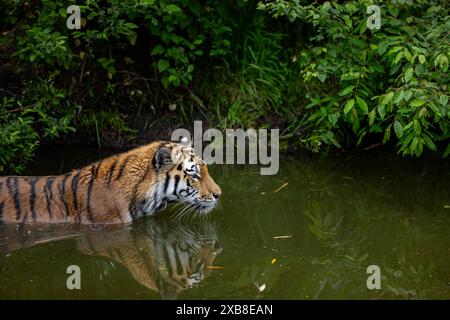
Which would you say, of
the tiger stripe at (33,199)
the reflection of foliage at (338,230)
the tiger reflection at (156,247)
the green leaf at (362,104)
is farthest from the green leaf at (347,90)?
the tiger stripe at (33,199)

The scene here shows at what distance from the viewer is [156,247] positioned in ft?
18.5

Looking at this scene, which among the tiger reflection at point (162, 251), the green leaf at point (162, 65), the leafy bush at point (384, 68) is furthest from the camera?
the green leaf at point (162, 65)

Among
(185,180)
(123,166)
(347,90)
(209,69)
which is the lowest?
(185,180)

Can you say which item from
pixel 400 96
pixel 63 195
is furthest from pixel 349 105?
pixel 63 195

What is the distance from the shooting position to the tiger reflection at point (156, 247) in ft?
16.6

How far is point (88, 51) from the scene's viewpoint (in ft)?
26.9

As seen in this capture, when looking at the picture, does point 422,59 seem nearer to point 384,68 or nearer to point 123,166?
point 384,68

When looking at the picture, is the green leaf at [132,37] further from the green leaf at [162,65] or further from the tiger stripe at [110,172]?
the tiger stripe at [110,172]

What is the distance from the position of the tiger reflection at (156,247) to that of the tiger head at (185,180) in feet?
0.64

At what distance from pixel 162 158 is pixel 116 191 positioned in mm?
441

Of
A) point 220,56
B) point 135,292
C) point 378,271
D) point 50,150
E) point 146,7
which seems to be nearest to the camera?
point 135,292

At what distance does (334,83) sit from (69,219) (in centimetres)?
363

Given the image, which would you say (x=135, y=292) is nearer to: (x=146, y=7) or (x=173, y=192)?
(x=173, y=192)

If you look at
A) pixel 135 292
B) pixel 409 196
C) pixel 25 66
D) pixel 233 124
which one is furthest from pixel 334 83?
pixel 135 292
